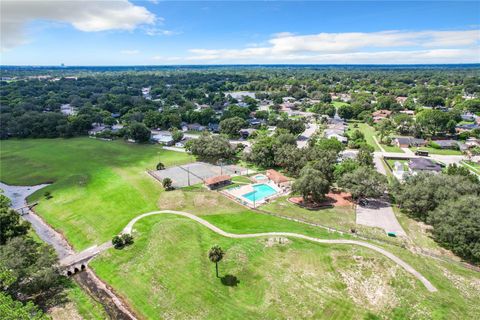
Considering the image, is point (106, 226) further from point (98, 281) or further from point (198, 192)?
point (198, 192)

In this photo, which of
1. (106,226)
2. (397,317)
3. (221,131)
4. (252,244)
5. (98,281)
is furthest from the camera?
(221,131)

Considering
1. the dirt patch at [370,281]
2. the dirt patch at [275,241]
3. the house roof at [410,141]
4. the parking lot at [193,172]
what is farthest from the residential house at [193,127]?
the dirt patch at [370,281]

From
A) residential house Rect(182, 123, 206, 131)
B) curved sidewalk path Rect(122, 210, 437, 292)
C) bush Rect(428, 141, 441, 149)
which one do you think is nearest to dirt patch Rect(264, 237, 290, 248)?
curved sidewalk path Rect(122, 210, 437, 292)

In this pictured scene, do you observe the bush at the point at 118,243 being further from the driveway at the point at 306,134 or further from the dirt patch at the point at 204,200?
the driveway at the point at 306,134

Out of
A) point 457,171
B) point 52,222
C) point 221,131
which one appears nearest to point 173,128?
point 221,131

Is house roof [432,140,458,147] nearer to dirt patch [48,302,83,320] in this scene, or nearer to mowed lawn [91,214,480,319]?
mowed lawn [91,214,480,319]

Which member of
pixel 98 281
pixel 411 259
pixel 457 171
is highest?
pixel 457 171
